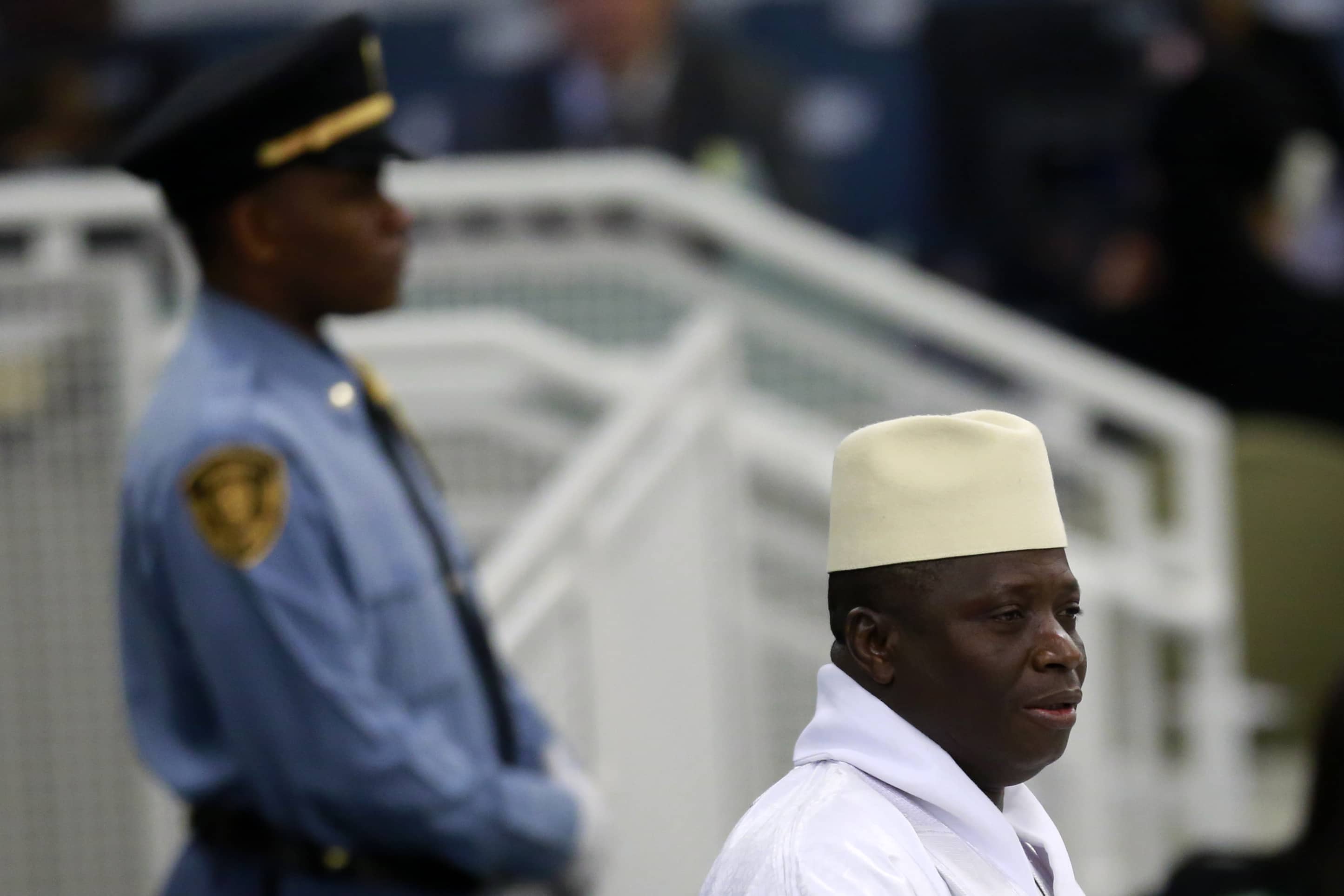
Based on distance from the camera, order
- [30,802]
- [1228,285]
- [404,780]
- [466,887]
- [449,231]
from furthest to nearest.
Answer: [1228,285], [449,231], [30,802], [466,887], [404,780]

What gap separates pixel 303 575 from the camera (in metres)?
2.30

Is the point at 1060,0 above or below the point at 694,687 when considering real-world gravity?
above

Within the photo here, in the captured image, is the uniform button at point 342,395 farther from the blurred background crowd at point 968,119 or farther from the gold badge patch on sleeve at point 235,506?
the blurred background crowd at point 968,119

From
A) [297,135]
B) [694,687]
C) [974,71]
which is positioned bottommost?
[694,687]

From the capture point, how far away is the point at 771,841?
50.8 inches

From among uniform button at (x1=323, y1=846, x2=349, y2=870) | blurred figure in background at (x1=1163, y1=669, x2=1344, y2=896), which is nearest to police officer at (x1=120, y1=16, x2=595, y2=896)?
uniform button at (x1=323, y1=846, x2=349, y2=870)

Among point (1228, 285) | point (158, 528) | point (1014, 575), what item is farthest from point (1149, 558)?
point (1014, 575)

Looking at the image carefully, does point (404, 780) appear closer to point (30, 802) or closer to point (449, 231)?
point (30, 802)

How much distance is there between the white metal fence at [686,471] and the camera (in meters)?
3.37

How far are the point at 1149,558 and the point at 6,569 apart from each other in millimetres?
2513

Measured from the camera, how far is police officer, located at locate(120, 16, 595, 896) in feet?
7.50

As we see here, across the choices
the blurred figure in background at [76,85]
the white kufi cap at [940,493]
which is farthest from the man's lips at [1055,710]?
the blurred figure in background at [76,85]

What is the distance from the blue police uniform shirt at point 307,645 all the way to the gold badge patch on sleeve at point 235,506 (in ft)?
0.04

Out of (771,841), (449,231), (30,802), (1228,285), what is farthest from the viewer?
(1228,285)
